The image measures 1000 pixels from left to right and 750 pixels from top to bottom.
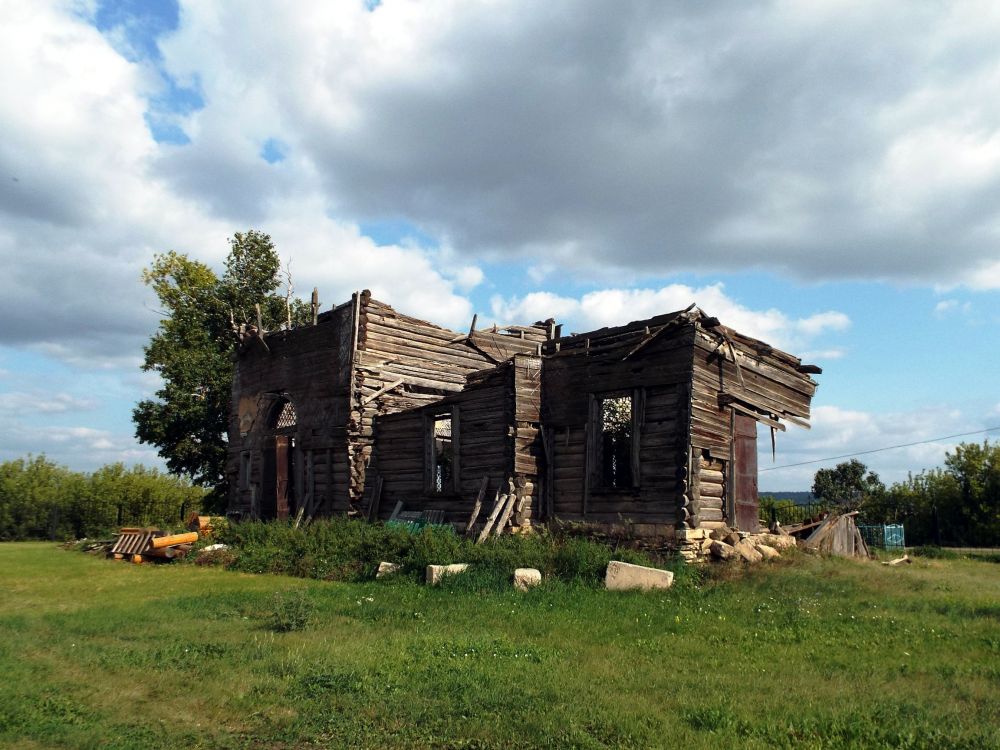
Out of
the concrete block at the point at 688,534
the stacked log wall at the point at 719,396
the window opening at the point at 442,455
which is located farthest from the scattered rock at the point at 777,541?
the window opening at the point at 442,455

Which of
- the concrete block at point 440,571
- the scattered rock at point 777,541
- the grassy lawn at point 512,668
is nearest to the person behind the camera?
the grassy lawn at point 512,668

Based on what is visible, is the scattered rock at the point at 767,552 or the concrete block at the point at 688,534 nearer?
the concrete block at the point at 688,534

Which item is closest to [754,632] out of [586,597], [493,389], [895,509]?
[586,597]

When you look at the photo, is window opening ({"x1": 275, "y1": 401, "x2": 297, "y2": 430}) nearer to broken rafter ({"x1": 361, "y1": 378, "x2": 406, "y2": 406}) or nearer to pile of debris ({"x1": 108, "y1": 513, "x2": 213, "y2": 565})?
broken rafter ({"x1": 361, "y1": 378, "x2": 406, "y2": 406})

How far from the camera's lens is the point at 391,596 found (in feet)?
43.7

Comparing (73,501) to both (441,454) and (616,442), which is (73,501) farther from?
(616,442)

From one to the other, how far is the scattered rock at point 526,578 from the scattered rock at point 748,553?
458 centimetres

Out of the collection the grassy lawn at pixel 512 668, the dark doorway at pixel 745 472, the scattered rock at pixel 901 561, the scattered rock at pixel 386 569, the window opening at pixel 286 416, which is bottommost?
the grassy lawn at pixel 512 668

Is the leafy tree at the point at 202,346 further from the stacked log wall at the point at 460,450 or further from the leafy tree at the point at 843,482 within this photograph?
the leafy tree at the point at 843,482

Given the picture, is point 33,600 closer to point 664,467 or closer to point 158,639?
point 158,639

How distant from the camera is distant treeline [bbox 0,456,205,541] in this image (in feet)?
106

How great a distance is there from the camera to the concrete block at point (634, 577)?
13.8 metres

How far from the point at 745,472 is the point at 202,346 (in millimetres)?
26087

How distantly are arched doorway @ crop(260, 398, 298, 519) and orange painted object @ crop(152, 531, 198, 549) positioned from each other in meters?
3.62
